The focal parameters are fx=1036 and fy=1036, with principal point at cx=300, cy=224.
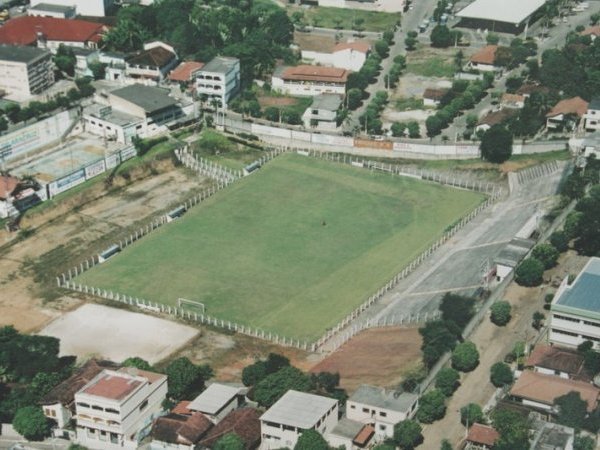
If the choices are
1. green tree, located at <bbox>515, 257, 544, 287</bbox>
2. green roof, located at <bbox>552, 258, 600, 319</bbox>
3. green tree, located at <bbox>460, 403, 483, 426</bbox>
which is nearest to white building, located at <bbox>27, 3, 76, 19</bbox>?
green tree, located at <bbox>515, 257, 544, 287</bbox>

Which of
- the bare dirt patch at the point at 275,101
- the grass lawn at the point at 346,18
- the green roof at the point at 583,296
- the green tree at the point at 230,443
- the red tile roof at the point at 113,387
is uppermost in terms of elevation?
the grass lawn at the point at 346,18

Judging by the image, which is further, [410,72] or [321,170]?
[410,72]

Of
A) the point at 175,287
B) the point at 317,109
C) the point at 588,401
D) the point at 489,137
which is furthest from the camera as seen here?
the point at 317,109

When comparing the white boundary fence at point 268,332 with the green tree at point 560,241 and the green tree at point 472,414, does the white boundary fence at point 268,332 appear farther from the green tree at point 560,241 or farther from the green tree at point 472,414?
the green tree at point 472,414

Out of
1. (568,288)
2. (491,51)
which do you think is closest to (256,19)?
(491,51)

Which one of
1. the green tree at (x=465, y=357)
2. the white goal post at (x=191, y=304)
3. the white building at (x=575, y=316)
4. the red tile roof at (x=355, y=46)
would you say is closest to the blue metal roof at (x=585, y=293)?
the white building at (x=575, y=316)

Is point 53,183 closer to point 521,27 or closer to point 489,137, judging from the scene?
point 489,137
